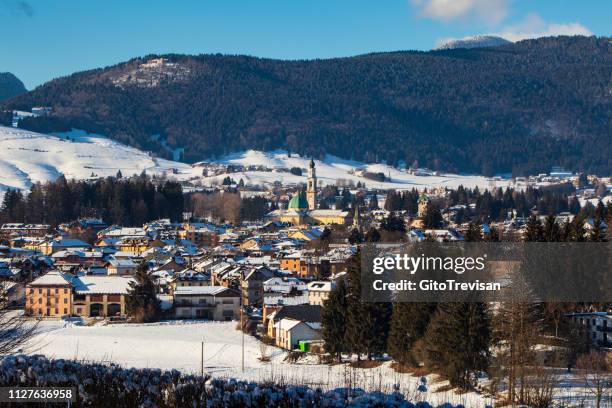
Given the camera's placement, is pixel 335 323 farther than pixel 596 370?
Yes

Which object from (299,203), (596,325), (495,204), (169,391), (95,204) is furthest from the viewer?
(299,203)

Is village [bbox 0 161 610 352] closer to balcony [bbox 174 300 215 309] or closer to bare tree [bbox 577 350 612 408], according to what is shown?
balcony [bbox 174 300 215 309]

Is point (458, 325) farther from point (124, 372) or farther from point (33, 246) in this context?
point (33, 246)

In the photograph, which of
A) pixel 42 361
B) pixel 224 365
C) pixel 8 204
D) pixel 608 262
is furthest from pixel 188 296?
pixel 8 204

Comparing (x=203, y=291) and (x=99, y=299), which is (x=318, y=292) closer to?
(x=203, y=291)

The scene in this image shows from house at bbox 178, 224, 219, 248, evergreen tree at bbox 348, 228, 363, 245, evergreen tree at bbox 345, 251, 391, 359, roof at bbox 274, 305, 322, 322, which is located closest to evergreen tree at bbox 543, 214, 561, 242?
roof at bbox 274, 305, 322, 322

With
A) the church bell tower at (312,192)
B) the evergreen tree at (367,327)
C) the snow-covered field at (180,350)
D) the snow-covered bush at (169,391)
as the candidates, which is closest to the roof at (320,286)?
the snow-covered field at (180,350)

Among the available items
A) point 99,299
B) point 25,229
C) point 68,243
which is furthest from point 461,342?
point 25,229

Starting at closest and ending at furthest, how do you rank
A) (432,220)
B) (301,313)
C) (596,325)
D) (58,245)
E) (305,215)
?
(596,325) → (301,313) → (58,245) → (432,220) → (305,215)
